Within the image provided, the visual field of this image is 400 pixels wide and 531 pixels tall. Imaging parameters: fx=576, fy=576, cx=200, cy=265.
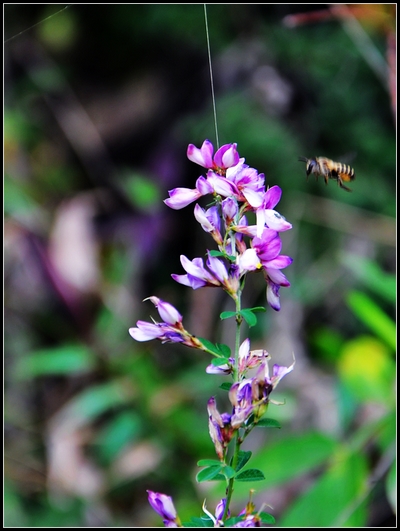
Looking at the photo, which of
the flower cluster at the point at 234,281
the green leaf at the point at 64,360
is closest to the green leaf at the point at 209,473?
the flower cluster at the point at 234,281

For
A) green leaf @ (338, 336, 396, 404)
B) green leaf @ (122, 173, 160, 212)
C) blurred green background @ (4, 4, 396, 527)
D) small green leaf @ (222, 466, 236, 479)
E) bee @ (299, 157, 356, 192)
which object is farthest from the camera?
green leaf @ (122, 173, 160, 212)

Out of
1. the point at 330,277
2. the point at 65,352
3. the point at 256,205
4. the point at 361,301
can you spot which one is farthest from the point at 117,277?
the point at 256,205

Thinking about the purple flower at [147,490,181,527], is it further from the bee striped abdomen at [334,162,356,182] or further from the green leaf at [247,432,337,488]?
the green leaf at [247,432,337,488]

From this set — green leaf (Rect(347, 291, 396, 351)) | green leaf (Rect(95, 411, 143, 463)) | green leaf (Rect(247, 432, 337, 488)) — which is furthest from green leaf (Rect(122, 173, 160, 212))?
green leaf (Rect(247, 432, 337, 488))

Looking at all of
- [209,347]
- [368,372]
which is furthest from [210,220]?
[368,372]

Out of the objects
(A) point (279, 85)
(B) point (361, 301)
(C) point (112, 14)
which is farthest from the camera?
(C) point (112, 14)

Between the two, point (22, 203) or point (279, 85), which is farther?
point (279, 85)

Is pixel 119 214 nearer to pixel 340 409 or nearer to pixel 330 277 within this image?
pixel 330 277
